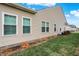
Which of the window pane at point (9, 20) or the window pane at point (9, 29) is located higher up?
the window pane at point (9, 20)

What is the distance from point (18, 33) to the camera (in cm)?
854

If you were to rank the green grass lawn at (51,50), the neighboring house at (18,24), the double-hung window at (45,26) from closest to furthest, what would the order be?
the green grass lawn at (51,50) → the neighboring house at (18,24) → the double-hung window at (45,26)

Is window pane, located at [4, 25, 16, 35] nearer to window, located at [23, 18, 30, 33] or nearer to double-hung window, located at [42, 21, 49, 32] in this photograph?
window, located at [23, 18, 30, 33]

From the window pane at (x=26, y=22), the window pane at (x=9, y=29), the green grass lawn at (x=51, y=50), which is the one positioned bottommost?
the green grass lawn at (x=51, y=50)

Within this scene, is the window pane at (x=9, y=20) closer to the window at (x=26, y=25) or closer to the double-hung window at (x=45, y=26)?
the window at (x=26, y=25)

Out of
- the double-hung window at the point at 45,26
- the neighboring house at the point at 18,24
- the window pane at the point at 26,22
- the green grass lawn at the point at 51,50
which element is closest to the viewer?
the green grass lawn at the point at 51,50

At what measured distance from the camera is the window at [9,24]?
727cm

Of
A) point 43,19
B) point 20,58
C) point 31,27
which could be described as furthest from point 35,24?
point 20,58

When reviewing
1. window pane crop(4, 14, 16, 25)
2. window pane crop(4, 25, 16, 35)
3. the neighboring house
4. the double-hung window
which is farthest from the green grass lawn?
the double-hung window

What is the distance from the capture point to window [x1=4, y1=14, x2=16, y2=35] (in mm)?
7267

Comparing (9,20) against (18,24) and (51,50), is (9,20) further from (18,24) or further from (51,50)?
(51,50)

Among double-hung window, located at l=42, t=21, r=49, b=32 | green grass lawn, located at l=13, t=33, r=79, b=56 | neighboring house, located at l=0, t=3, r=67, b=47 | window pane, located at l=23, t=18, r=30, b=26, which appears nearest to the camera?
green grass lawn, located at l=13, t=33, r=79, b=56

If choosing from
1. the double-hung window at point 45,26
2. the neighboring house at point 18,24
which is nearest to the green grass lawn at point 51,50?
the neighboring house at point 18,24

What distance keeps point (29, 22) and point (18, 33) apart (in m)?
1.83
